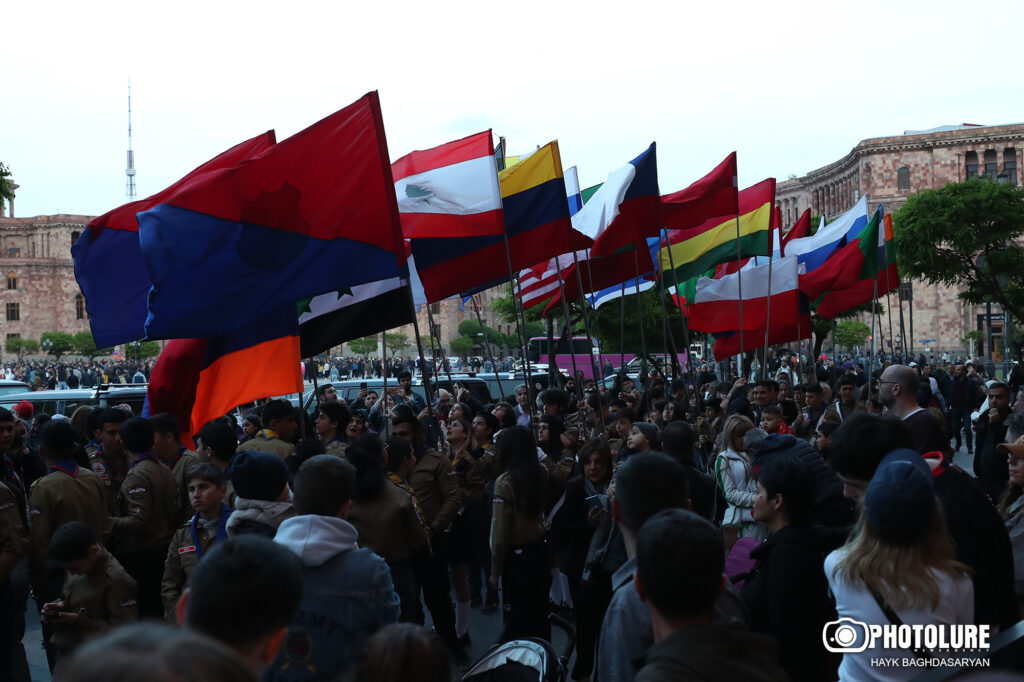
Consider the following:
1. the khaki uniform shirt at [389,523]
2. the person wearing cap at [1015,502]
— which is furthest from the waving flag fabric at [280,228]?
the person wearing cap at [1015,502]

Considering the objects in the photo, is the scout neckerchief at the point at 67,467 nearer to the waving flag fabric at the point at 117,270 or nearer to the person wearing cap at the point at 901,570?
the waving flag fabric at the point at 117,270

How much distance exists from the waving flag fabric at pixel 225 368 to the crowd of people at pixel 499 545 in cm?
35

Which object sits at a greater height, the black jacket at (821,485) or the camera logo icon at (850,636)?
the black jacket at (821,485)

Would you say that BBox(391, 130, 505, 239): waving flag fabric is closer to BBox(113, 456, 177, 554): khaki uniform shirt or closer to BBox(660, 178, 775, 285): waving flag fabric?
BBox(113, 456, 177, 554): khaki uniform shirt

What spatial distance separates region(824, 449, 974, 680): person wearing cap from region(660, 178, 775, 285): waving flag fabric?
10123mm

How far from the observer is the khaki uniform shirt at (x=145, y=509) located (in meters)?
5.46

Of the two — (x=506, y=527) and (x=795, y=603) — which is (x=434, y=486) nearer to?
(x=506, y=527)

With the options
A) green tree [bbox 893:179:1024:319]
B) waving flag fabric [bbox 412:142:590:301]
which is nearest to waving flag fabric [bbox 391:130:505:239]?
waving flag fabric [bbox 412:142:590:301]

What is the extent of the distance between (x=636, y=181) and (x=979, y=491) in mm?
7151

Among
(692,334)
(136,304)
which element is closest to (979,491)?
(136,304)

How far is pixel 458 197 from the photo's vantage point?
8664mm

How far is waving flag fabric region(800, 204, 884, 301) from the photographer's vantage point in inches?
572

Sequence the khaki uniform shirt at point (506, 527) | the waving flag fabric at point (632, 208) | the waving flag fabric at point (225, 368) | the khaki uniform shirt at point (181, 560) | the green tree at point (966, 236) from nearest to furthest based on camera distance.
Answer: the khaki uniform shirt at point (181, 560), the khaki uniform shirt at point (506, 527), the waving flag fabric at point (225, 368), the waving flag fabric at point (632, 208), the green tree at point (966, 236)

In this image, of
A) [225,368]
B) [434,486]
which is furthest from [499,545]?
[225,368]
